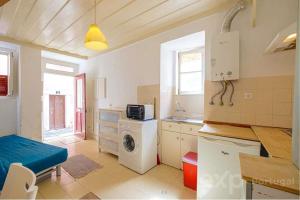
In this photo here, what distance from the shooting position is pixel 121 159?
2.78 metres

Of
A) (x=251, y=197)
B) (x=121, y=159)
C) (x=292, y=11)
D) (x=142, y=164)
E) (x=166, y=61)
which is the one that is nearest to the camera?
(x=251, y=197)

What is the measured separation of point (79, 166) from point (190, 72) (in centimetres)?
282

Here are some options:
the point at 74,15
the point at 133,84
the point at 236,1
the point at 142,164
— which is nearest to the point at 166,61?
the point at 133,84

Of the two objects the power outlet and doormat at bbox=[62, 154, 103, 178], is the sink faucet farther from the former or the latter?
doormat at bbox=[62, 154, 103, 178]

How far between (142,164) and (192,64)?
215cm

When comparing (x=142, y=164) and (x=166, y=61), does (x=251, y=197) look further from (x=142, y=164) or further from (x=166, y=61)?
(x=166, y=61)

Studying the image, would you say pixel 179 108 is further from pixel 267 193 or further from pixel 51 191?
pixel 51 191

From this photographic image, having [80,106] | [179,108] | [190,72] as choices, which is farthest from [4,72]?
[190,72]

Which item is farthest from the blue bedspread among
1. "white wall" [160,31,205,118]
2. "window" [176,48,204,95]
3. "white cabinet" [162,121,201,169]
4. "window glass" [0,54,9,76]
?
"window" [176,48,204,95]

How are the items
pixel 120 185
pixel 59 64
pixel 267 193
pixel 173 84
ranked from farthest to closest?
pixel 59 64
pixel 173 84
pixel 120 185
pixel 267 193

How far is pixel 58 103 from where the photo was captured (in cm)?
588

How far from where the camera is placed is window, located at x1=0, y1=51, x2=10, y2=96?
10.5 ft

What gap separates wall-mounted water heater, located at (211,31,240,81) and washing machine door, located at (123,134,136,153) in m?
1.72

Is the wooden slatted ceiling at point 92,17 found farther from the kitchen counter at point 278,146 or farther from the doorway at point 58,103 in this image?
the doorway at point 58,103
